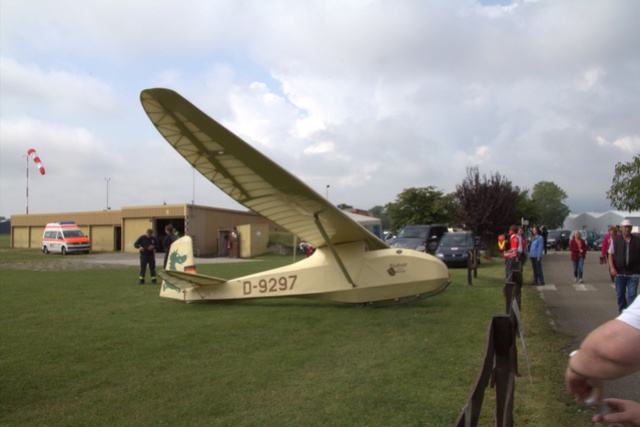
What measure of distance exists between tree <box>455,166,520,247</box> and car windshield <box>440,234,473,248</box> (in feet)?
26.6

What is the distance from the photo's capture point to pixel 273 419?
3.88 meters

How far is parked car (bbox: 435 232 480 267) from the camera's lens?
2011 cm

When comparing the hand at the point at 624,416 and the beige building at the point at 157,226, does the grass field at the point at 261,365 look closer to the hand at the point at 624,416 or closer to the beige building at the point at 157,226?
the hand at the point at 624,416

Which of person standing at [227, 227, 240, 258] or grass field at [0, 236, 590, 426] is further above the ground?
person standing at [227, 227, 240, 258]

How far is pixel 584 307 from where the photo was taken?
31.8ft

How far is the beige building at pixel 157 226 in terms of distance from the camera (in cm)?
3238

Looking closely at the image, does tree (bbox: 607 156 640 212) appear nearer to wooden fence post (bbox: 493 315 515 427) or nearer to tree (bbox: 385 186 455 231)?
wooden fence post (bbox: 493 315 515 427)

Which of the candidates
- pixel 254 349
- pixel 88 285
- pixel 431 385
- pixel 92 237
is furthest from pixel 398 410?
pixel 92 237

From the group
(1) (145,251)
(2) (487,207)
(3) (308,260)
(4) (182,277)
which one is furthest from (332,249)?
(2) (487,207)

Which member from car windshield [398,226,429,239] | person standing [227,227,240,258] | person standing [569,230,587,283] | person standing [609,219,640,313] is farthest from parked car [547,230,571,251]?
person standing [609,219,640,313]

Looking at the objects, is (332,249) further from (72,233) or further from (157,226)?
(72,233)

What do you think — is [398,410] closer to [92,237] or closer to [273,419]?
[273,419]

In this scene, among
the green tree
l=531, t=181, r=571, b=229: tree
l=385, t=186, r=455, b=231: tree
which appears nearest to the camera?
l=385, t=186, r=455, b=231: tree

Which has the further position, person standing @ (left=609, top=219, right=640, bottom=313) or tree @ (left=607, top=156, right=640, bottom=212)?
tree @ (left=607, top=156, right=640, bottom=212)
